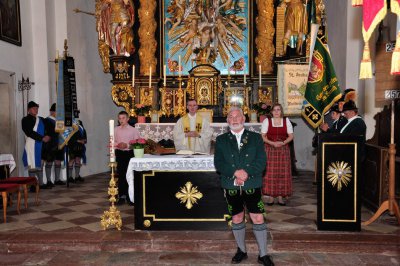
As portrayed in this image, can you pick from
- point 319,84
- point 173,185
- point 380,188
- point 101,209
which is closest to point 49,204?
point 101,209

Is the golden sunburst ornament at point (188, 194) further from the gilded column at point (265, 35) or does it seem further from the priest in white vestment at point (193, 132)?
the gilded column at point (265, 35)

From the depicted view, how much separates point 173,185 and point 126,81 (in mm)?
7418

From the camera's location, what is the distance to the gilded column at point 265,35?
39.6 feet

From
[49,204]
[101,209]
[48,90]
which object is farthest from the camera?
[48,90]

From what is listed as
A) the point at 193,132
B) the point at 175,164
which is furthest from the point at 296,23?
the point at 175,164

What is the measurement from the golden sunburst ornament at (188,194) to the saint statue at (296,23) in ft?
24.4

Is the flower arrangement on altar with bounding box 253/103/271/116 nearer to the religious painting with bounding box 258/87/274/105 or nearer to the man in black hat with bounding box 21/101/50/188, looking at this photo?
the religious painting with bounding box 258/87/274/105

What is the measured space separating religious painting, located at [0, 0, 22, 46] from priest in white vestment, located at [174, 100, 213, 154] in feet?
15.6

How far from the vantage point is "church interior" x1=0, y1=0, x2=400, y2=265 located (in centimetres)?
527

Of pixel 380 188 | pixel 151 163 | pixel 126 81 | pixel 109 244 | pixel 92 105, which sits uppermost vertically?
pixel 126 81

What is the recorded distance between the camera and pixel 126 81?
12.3 meters

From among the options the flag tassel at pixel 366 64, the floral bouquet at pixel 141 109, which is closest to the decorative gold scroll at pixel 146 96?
the floral bouquet at pixel 141 109

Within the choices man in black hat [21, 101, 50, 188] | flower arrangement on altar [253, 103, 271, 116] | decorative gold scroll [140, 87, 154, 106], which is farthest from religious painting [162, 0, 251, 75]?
man in black hat [21, 101, 50, 188]

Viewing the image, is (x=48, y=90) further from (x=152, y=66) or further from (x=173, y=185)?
(x=173, y=185)
